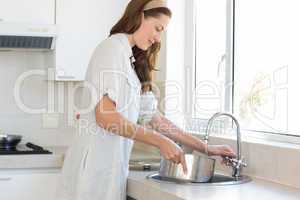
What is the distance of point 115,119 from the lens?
1983 millimetres

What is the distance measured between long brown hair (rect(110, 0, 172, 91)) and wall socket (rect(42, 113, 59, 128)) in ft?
5.05

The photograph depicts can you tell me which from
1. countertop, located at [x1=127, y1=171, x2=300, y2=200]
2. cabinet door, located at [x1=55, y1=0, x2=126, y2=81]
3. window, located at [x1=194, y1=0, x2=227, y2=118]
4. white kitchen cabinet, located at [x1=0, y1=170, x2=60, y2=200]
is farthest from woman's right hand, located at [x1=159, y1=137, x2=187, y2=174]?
cabinet door, located at [x1=55, y1=0, x2=126, y2=81]

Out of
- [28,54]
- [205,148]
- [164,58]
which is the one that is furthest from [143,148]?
[205,148]

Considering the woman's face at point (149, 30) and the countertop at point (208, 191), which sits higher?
the woman's face at point (149, 30)

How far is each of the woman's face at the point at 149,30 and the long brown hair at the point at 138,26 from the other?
15mm

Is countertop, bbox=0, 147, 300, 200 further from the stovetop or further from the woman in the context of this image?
the stovetop

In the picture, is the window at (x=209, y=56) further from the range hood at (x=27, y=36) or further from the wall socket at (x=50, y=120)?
the wall socket at (x=50, y=120)

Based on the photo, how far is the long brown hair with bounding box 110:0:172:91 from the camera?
2092 millimetres

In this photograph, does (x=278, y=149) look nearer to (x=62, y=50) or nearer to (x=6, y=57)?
(x=62, y=50)

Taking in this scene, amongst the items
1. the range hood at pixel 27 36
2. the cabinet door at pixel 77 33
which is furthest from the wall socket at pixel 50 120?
the range hood at pixel 27 36

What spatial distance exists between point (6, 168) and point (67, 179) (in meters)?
0.88

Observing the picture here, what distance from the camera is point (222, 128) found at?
9.71 feet

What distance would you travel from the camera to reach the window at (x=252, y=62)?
2520mm

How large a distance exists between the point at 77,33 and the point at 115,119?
5.13ft
